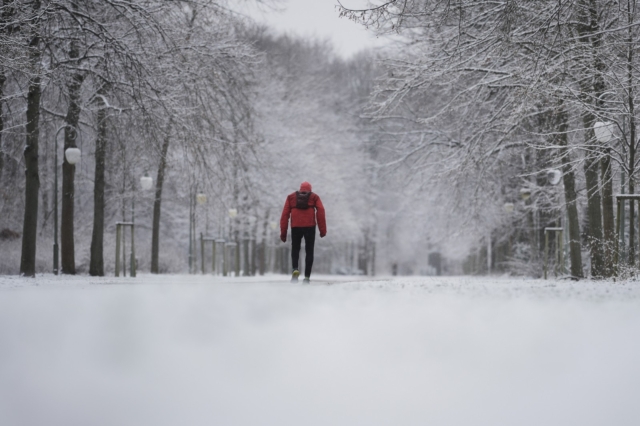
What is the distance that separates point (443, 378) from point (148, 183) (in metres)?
17.7

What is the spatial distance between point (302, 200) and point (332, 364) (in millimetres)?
5916

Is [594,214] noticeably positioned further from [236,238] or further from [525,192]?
[236,238]

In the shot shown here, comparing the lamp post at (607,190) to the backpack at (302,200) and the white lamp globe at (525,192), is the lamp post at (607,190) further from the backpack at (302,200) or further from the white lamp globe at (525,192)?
the white lamp globe at (525,192)

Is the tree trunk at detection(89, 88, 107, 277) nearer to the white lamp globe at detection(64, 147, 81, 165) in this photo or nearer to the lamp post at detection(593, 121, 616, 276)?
the white lamp globe at detection(64, 147, 81, 165)

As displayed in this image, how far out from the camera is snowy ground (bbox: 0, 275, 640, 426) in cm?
544

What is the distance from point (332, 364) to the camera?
5.73m

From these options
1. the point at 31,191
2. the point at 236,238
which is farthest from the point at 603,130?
the point at 236,238

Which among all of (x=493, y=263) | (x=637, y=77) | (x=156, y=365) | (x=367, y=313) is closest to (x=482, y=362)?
(x=367, y=313)

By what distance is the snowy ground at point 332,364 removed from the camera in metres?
5.44

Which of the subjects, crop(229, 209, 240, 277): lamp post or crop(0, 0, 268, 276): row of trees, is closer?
crop(0, 0, 268, 276): row of trees

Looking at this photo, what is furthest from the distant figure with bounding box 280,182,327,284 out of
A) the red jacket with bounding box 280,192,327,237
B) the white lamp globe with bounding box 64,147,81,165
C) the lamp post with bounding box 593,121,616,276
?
the white lamp globe with bounding box 64,147,81,165

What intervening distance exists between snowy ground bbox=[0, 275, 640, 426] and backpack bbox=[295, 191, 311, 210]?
515 cm

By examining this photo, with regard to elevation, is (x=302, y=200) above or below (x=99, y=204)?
below

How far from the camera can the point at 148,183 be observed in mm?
22000
